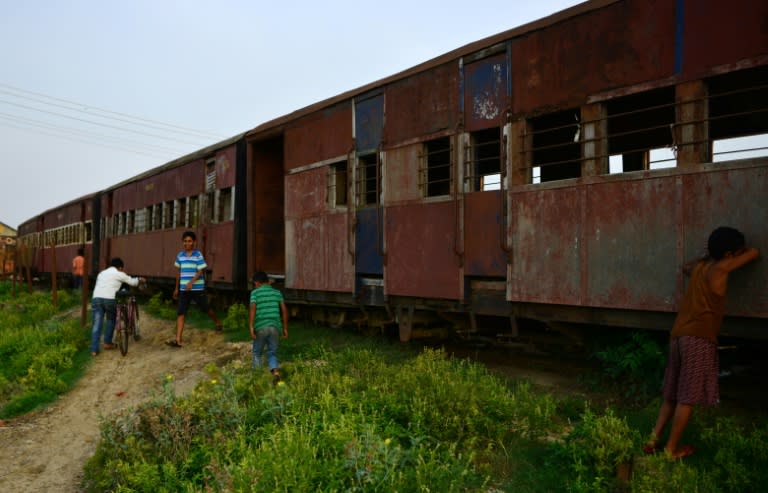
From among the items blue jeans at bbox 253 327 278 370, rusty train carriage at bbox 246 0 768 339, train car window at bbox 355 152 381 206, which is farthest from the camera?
train car window at bbox 355 152 381 206

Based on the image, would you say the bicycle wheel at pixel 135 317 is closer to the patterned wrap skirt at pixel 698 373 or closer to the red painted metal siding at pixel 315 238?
the red painted metal siding at pixel 315 238

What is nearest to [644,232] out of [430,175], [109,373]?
[430,175]

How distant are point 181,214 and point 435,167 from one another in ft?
31.3

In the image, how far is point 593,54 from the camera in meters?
5.73

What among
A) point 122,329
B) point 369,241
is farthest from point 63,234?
point 369,241

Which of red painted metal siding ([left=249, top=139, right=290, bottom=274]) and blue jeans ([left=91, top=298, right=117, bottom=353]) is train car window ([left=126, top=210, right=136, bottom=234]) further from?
blue jeans ([left=91, top=298, right=117, bottom=353])

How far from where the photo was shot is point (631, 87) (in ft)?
17.8

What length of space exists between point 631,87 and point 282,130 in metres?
7.10

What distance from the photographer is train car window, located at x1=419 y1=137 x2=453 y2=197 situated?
751cm

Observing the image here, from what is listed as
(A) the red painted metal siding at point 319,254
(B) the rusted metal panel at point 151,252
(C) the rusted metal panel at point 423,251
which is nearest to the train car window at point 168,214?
(B) the rusted metal panel at point 151,252

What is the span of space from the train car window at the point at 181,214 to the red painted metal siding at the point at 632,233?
1047cm

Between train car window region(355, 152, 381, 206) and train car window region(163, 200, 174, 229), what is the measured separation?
329 inches

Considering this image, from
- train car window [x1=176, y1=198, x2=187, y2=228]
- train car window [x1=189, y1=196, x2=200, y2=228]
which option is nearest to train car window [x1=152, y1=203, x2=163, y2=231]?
train car window [x1=176, y1=198, x2=187, y2=228]

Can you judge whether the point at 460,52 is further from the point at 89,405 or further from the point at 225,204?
the point at 225,204
